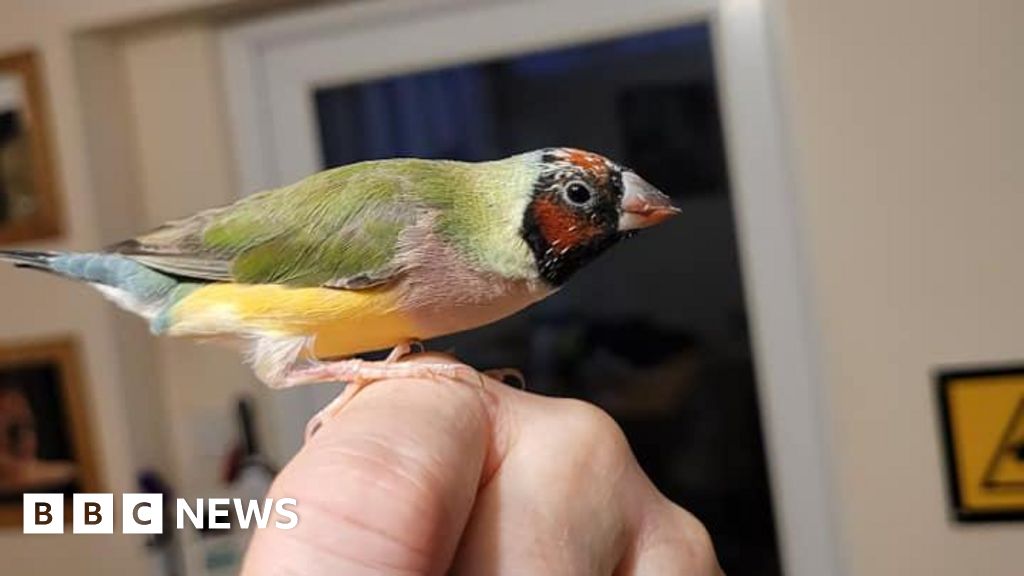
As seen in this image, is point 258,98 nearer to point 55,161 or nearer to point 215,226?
point 55,161

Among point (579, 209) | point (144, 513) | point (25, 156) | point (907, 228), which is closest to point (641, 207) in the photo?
point (579, 209)

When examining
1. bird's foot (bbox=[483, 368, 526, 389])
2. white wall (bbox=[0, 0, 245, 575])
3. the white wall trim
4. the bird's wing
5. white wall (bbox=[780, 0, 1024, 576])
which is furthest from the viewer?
white wall (bbox=[0, 0, 245, 575])

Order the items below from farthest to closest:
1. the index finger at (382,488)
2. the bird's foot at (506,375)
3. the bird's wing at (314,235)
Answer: the bird's foot at (506,375) < the bird's wing at (314,235) < the index finger at (382,488)

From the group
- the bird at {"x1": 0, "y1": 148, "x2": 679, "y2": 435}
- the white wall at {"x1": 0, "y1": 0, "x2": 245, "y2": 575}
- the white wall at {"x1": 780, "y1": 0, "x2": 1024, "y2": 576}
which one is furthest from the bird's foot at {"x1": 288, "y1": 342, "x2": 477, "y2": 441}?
the white wall at {"x1": 0, "y1": 0, "x2": 245, "y2": 575}

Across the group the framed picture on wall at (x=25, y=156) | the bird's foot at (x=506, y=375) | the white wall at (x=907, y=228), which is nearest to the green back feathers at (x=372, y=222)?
the bird's foot at (x=506, y=375)

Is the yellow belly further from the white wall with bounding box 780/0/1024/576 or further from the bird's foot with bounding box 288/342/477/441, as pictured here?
the white wall with bounding box 780/0/1024/576

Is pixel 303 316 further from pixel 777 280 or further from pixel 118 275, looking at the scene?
pixel 777 280

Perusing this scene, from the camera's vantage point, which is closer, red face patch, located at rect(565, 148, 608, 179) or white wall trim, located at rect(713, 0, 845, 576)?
red face patch, located at rect(565, 148, 608, 179)

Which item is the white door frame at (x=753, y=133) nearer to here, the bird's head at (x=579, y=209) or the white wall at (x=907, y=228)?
the white wall at (x=907, y=228)
